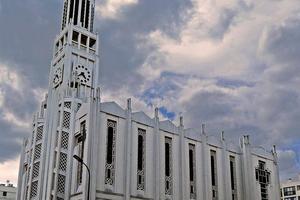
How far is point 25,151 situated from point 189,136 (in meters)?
23.1

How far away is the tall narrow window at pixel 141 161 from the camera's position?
154 ft

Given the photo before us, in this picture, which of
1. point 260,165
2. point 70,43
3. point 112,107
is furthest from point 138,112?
point 260,165

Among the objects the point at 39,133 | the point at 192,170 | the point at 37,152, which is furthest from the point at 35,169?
the point at 192,170

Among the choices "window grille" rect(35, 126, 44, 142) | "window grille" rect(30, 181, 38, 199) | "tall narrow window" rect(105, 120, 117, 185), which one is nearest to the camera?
"tall narrow window" rect(105, 120, 117, 185)

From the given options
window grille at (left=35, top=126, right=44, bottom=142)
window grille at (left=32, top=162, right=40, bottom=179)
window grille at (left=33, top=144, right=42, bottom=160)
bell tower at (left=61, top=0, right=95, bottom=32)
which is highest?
bell tower at (left=61, top=0, right=95, bottom=32)

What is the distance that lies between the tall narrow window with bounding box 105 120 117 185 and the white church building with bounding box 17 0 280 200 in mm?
10

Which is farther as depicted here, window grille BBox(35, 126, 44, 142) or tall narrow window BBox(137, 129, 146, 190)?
window grille BBox(35, 126, 44, 142)

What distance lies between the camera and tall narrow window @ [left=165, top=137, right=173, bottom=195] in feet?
162

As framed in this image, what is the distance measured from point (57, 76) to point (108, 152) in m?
17.6

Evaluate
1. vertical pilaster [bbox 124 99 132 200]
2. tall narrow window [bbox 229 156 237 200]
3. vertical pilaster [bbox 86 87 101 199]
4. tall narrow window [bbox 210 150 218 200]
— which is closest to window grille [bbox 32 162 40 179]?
vertical pilaster [bbox 86 87 101 199]

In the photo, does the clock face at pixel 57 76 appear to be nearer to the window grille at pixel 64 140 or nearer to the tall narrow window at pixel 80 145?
the window grille at pixel 64 140

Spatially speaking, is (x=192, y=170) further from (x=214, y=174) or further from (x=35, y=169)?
(x=35, y=169)

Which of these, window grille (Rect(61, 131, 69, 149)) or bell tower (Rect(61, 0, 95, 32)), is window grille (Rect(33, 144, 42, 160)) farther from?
bell tower (Rect(61, 0, 95, 32))

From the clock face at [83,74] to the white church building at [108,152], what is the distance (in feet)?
0.46
